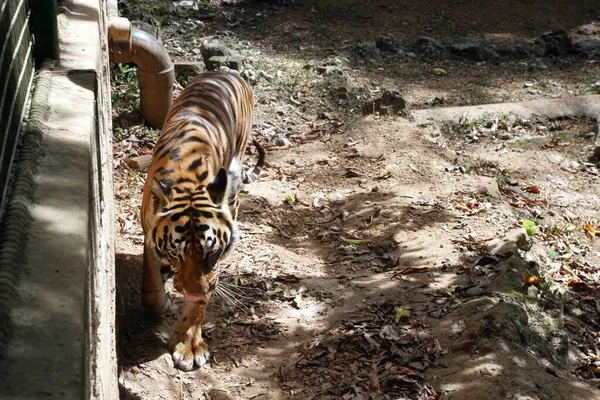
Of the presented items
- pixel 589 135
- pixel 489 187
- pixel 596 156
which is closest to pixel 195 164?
pixel 489 187

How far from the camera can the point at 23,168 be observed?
94.7 inches

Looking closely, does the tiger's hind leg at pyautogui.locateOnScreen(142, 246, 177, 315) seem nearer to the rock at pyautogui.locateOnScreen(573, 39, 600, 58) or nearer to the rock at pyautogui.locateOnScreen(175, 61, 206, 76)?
the rock at pyautogui.locateOnScreen(175, 61, 206, 76)

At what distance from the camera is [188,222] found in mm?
3941

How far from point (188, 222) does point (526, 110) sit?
5.77 m

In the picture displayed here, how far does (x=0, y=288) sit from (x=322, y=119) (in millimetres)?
6770

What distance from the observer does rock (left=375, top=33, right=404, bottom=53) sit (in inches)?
420

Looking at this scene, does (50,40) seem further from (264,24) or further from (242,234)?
(264,24)

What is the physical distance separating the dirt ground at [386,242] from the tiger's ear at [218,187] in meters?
0.94

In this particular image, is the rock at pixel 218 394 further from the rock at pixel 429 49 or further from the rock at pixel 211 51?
the rock at pixel 429 49

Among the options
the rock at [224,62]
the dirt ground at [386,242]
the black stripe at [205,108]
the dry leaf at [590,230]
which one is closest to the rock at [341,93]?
the dirt ground at [386,242]

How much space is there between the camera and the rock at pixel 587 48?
36.1 ft

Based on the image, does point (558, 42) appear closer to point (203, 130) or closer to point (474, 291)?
point (474, 291)

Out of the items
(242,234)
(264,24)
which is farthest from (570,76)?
(242,234)

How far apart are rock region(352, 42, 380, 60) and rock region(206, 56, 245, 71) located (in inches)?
88.1
